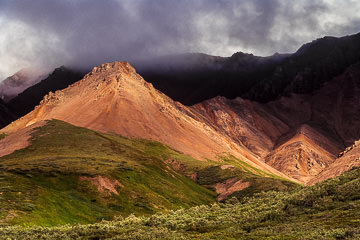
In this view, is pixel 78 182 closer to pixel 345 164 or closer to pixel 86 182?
pixel 86 182

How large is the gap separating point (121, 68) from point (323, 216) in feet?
560

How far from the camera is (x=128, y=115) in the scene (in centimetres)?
15075

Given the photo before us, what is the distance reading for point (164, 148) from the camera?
5256 inches

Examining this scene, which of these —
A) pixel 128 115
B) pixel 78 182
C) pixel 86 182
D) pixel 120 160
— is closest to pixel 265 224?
pixel 86 182

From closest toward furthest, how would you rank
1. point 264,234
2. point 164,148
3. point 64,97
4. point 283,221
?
1. point 264,234
2. point 283,221
3. point 164,148
4. point 64,97

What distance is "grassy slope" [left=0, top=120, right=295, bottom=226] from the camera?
158 ft

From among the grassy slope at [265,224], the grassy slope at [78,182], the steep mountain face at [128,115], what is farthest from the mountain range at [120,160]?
the grassy slope at [265,224]

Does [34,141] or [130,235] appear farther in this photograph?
[34,141]

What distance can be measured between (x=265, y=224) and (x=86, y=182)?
124 ft

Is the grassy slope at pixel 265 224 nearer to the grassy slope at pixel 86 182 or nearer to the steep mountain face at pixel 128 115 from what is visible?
the grassy slope at pixel 86 182

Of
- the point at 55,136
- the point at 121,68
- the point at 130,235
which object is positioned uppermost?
the point at 121,68

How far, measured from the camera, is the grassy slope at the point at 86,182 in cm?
4822

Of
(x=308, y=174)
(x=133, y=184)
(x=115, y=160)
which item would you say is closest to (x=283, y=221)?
(x=133, y=184)

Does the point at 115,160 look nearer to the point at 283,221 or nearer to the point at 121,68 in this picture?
the point at 283,221
